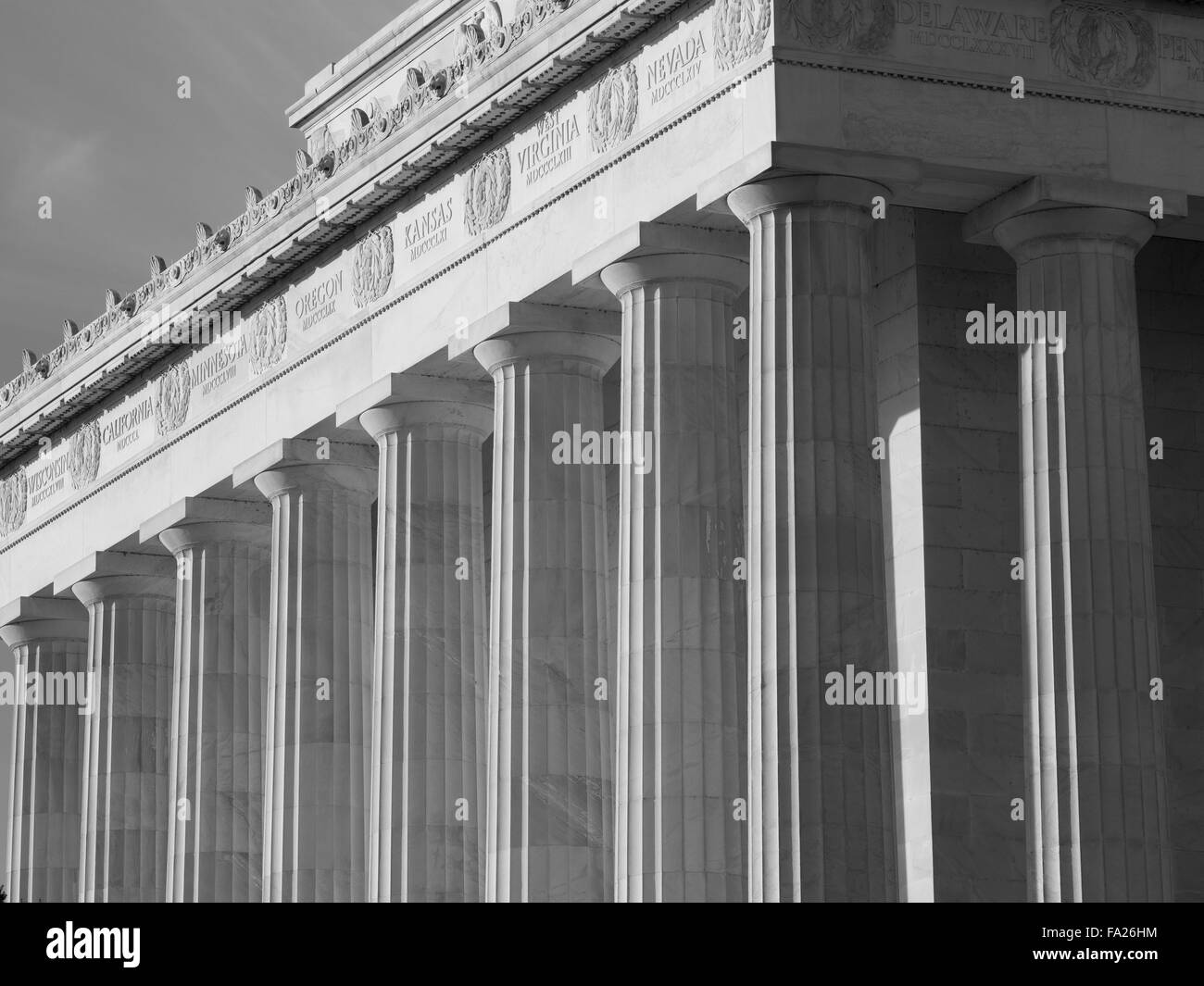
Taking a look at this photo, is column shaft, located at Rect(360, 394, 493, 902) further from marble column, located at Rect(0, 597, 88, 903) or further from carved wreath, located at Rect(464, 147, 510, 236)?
marble column, located at Rect(0, 597, 88, 903)

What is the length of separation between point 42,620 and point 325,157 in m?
32.8

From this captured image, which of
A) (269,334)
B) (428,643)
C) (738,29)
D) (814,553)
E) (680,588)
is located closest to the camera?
(814,553)

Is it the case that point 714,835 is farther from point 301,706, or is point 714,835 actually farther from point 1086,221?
point 301,706

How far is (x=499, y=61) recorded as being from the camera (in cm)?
7900

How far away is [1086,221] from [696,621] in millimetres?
13774

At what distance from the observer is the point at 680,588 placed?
7275 centimetres

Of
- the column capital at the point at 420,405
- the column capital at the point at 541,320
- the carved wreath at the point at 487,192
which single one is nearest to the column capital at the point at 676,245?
the column capital at the point at 541,320

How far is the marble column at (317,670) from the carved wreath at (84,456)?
16.1 m

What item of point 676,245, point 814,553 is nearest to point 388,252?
point 676,245

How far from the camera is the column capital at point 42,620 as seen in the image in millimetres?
113438

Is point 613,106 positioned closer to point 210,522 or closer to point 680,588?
point 680,588

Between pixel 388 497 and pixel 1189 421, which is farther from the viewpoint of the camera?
pixel 388 497
